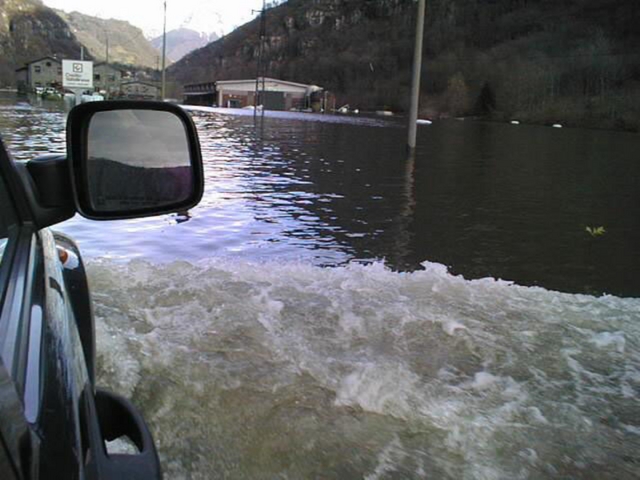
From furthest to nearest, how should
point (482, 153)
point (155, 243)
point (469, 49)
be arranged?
point (469, 49), point (482, 153), point (155, 243)

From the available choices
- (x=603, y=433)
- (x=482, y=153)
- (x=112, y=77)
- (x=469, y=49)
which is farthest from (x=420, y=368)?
(x=469, y=49)

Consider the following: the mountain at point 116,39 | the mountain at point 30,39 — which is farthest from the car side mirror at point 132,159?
the mountain at point 30,39

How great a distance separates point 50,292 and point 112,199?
1.41ft

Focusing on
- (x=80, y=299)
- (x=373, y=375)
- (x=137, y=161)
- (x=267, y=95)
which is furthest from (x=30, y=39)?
(x=80, y=299)

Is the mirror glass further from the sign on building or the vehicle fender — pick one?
the sign on building

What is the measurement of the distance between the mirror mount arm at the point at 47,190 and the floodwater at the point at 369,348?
1650mm

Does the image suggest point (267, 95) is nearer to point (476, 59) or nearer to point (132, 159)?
point (476, 59)

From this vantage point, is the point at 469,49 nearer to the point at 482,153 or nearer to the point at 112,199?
the point at 482,153

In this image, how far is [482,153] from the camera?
26.7 metres

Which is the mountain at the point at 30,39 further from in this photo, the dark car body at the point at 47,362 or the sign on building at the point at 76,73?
the dark car body at the point at 47,362

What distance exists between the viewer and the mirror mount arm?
5.12 feet

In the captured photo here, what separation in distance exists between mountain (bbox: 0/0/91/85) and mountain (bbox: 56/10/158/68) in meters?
1.92

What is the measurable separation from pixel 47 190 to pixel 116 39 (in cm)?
6647

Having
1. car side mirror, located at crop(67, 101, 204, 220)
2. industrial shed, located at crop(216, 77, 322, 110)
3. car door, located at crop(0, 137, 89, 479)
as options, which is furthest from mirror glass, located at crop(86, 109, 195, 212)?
industrial shed, located at crop(216, 77, 322, 110)
